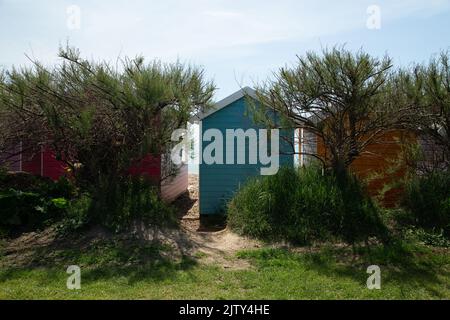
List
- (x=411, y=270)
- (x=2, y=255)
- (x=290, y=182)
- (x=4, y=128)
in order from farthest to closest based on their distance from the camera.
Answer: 1. (x=4, y=128)
2. (x=290, y=182)
3. (x=2, y=255)
4. (x=411, y=270)

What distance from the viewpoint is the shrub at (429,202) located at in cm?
830

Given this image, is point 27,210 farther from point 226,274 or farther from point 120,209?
point 226,274

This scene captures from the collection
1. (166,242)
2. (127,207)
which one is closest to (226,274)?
(166,242)

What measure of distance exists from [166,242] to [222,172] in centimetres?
419

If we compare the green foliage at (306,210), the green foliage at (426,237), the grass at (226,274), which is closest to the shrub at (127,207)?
the grass at (226,274)

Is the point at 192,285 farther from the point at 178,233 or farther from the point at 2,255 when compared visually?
the point at 2,255

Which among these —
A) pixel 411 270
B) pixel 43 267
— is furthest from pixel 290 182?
pixel 43 267

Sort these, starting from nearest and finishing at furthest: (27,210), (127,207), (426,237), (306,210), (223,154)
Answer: (426,237)
(306,210)
(127,207)
(27,210)
(223,154)

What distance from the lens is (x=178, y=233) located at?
841cm

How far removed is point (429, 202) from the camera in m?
8.52

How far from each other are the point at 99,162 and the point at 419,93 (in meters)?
6.72

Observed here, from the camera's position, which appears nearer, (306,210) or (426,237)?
(426,237)

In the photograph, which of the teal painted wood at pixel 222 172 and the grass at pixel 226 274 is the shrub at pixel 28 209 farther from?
the teal painted wood at pixel 222 172

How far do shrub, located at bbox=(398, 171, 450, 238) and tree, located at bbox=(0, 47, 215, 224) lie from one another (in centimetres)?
477
